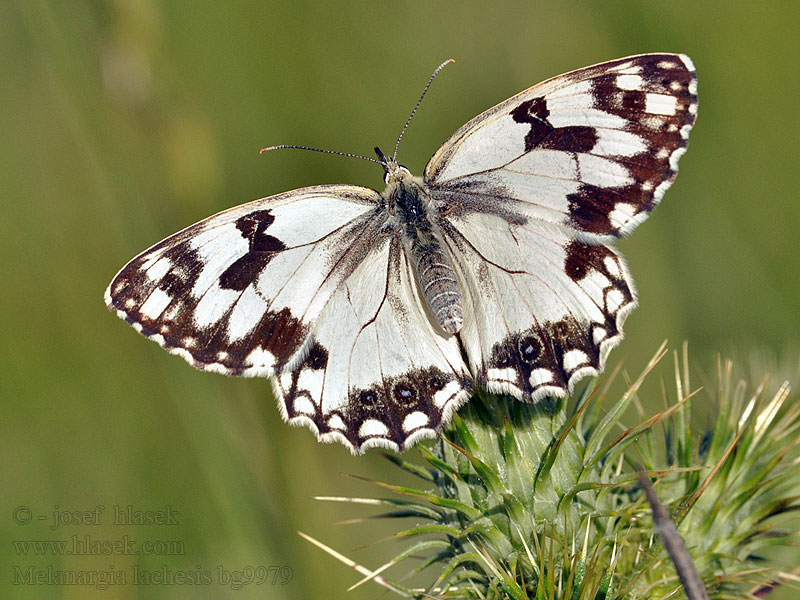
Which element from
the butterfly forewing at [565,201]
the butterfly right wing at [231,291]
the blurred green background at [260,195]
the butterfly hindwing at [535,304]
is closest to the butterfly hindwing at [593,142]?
the butterfly forewing at [565,201]

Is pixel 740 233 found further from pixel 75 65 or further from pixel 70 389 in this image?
pixel 70 389

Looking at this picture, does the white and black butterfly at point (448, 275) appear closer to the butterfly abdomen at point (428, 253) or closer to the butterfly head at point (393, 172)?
the butterfly abdomen at point (428, 253)

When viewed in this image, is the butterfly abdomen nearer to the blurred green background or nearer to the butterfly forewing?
the butterfly forewing

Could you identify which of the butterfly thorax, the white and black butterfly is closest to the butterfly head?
the butterfly thorax

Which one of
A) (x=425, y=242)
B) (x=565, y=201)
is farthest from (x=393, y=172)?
(x=565, y=201)

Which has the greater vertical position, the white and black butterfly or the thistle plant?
the white and black butterfly

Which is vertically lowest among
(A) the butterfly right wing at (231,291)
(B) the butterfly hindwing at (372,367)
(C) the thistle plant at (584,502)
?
(C) the thistle plant at (584,502)
